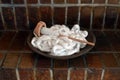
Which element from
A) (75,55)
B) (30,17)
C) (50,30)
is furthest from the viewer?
(30,17)

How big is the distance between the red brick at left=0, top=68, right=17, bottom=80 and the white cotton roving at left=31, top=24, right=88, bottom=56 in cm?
14

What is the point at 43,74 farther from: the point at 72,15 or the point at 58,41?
the point at 72,15

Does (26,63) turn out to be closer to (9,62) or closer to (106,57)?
(9,62)

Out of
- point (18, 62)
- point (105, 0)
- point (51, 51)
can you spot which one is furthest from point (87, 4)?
point (18, 62)

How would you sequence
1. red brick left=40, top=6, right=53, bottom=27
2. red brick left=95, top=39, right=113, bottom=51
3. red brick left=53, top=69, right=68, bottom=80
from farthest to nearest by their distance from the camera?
red brick left=40, top=6, right=53, bottom=27 → red brick left=95, top=39, right=113, bottom=51 → red brick left=53, top=69, right=68, bottom=80

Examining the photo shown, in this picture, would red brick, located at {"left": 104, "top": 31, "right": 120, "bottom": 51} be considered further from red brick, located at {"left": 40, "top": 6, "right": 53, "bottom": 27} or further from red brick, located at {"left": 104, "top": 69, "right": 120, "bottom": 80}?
red brick, located at {"left": 40, "top": 6, "right": 53, "bottom": 27}

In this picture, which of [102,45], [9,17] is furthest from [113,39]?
[9,17]

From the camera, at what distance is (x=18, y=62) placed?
0.73m

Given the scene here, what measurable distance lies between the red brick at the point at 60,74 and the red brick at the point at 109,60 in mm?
166

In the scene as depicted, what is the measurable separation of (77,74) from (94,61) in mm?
91

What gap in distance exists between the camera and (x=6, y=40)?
88 cm

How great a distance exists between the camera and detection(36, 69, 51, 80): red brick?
70cm

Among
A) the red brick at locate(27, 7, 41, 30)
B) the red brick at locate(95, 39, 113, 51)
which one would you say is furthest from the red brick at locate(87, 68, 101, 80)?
the red brick at locate(27, 7, 41, 30)

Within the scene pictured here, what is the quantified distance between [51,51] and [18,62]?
143mm
